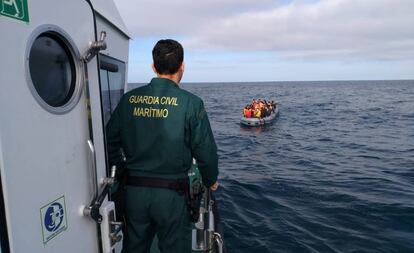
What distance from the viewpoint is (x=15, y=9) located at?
1.90 m

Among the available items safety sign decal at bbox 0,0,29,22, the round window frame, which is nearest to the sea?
the round window frame

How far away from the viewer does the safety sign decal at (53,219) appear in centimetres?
217

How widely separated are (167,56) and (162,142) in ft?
2.43

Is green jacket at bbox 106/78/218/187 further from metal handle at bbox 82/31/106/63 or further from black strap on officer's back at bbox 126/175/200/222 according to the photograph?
metal handle at bbox 82/31/106/63

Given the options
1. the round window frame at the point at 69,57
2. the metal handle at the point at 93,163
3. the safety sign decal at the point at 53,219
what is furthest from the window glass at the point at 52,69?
the safety sign decal at the point at 53,219

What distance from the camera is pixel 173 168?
10.1 ft

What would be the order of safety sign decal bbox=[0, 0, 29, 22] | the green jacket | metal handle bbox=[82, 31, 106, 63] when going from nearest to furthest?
safety sign decal bbox=[0, 0, 29, 22]
metal handle bbox=[82, 31, 106, 63]
the green jacket

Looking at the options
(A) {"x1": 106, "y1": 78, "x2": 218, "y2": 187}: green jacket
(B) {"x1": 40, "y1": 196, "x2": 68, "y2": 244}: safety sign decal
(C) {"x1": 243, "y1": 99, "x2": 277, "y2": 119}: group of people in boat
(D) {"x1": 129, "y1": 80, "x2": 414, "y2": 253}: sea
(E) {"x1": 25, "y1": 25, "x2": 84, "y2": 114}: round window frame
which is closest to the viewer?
(E) {"x1": 25, "y1": 25, "x2": 84, "y2": 114}: round window frame

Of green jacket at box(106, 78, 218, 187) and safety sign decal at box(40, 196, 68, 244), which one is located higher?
green jacket at box(106, 78, 218, 187)

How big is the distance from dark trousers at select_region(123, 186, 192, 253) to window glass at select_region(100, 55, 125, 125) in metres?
1.40

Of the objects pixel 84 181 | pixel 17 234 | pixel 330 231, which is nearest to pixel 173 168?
pixel 84 181

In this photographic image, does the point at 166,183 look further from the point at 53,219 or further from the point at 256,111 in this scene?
the point at 256,111

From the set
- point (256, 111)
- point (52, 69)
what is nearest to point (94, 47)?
point (52, 69)

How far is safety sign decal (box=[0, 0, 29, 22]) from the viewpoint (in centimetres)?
182
